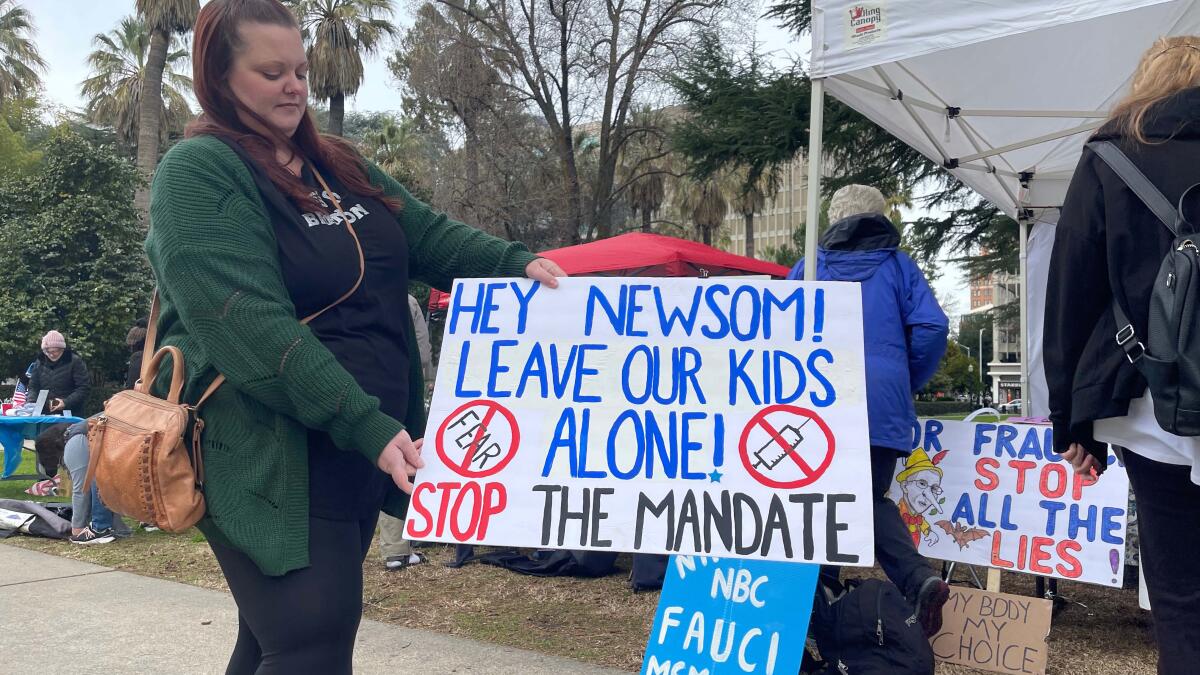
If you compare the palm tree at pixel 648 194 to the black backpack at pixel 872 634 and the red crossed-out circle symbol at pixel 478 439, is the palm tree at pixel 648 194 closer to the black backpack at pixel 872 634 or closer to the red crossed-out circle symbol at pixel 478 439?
the black backpack at pixel 872 634

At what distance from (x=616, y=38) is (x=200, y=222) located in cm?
1927

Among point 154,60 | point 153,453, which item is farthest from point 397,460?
point 154,60

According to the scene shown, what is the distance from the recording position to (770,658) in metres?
2.85

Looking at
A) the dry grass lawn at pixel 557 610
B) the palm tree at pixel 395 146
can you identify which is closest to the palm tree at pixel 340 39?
the palm tree at pixel 395 146

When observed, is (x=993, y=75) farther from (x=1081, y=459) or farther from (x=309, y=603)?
(x=309, y=603)

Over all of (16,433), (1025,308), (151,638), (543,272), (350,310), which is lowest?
(151,638)

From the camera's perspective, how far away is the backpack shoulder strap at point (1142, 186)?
75.7 inches

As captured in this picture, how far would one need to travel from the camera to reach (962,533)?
4.38 m

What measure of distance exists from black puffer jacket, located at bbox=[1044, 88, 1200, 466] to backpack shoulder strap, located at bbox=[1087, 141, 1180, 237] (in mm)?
14

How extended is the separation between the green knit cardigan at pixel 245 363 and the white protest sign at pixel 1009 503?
3.43 meters

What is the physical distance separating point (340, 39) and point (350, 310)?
26.0 meters

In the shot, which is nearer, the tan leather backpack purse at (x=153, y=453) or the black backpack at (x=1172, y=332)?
the tan leather backpack purse at (x=153, y=453)

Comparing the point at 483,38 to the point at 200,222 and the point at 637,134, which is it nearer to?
the point at 637,134

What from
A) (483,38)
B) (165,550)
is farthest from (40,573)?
(483,38)
